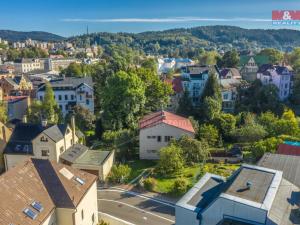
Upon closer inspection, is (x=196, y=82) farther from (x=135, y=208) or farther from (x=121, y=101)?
(x=135, y=208)

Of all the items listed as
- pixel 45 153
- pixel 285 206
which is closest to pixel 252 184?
pixel 285 206

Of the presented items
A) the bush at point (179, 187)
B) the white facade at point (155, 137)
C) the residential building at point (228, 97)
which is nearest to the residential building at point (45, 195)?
the bush at point (179, 187)

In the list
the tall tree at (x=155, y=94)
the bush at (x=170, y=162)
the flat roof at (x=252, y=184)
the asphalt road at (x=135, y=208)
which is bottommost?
the asphalt road at (x=135, y=208)

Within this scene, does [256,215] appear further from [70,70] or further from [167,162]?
[70,70]

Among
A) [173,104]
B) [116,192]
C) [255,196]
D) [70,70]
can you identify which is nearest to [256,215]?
[255,196]

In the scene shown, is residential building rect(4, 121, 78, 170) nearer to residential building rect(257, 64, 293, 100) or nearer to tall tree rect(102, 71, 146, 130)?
tall tree rect(102, 71, 146, 130)

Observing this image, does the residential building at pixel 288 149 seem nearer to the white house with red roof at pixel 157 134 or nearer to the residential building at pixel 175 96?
the white house with red roof at pixel 157 134
